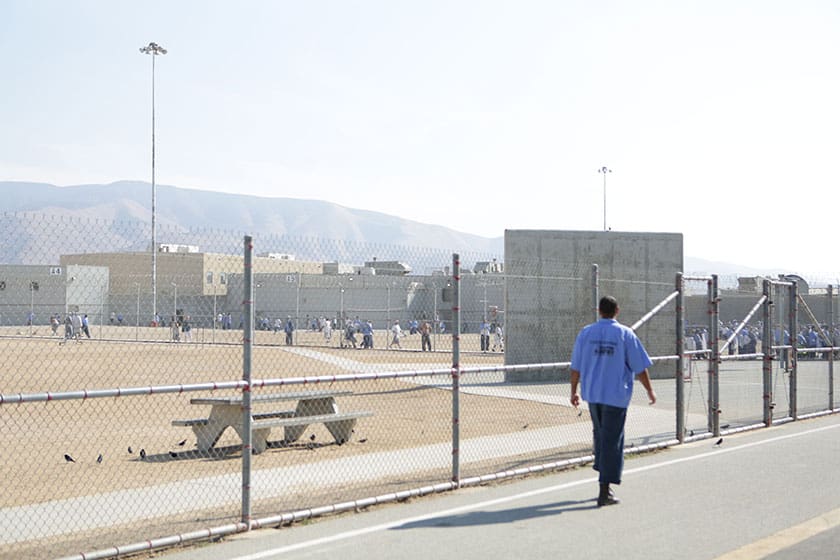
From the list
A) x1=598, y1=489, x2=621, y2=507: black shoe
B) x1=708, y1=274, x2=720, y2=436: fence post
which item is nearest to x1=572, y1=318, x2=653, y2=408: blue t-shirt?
x1=598, y1=489, x2=621, y2=507: black shoe

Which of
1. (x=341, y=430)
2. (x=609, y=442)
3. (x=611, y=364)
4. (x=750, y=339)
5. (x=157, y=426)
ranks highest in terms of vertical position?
(x=611, y=364)

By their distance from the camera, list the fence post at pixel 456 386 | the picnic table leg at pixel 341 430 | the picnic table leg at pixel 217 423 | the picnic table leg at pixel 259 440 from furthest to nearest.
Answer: the picnic table leg at pixel 341 430, the picnic table leg at pixel 259 440, the picnic table leg at pixel 217 423, the fence post at pixel 456 386

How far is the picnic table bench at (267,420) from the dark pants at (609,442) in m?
4.14

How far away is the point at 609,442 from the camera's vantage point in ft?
28.0

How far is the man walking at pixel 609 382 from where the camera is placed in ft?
27.9

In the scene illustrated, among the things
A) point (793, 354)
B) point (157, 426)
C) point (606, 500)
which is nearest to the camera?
point (606, 500)

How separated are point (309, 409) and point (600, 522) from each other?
6.59 metres

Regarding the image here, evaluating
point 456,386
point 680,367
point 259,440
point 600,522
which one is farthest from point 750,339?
point 600,522

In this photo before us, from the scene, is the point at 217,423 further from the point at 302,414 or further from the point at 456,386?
the point at 456,386

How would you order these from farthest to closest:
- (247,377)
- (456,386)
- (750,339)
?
(750,339)
(456,386)
(247,377)

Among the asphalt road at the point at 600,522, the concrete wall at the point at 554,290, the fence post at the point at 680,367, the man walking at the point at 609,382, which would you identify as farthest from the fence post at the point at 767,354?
the concrete wall at the point at 554,290

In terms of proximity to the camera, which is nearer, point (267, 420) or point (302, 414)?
point (267, 420)

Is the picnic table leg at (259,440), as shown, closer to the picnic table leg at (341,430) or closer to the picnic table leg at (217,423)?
the picnic table leg at (217,423)

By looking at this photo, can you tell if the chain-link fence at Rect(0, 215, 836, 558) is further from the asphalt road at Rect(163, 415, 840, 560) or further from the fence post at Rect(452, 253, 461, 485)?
the asphalt road at Rect(163, 415, 840, 560)
